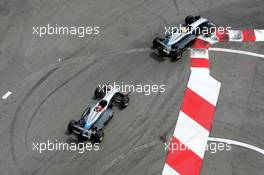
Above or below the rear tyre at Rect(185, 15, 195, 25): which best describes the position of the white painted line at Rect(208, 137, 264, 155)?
below

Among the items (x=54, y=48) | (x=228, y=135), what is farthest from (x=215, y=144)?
(x=54, y=48)

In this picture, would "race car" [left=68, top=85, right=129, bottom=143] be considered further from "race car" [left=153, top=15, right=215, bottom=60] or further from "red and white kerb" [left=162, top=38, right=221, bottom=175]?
"race car" [left=153, top=15, right=215, bottom=60]

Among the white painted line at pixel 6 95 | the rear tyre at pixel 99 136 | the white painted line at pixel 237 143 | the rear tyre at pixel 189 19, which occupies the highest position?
the rear tyre at pixel 189 19

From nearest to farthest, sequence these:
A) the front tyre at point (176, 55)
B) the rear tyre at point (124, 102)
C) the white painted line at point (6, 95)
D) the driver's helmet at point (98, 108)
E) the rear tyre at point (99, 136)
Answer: the rear tyre at point (99, 136) < the driver's helmet at point (98, 108) < the rear tyre at point (124, 102) < the white painted line at point (6, 95) < the front tyre at point (176, 55)

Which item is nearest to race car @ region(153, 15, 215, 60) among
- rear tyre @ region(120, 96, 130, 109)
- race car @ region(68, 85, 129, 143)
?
race car @ region(68, 85, 129, 143)

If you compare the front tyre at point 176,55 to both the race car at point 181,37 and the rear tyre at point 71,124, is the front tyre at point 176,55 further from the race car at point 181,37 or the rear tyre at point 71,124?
the rear tyre at point 71,124

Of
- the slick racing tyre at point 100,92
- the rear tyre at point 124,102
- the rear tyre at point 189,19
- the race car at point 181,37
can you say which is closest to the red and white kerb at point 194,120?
the race car at point 181,37

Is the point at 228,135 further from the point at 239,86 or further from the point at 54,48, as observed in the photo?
the point at 54,48
